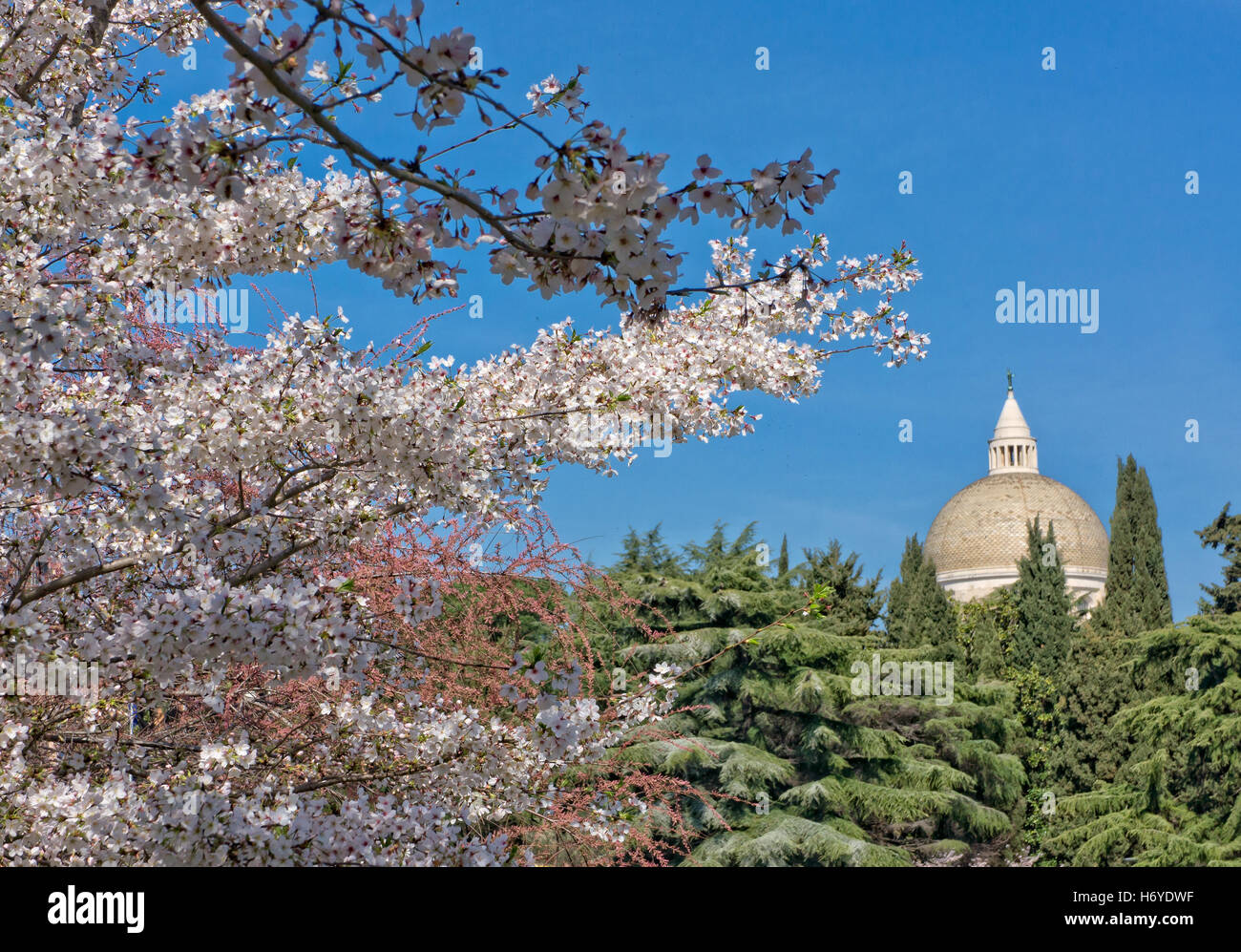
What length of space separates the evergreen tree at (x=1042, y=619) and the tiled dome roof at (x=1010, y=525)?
28247 mm

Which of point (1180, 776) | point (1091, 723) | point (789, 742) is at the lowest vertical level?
point (1180, 776)

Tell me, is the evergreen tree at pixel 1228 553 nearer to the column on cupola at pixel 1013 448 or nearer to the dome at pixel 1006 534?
the dome at pixel 1006 534

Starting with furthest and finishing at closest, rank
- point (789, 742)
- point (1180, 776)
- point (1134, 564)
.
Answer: point (1134, 564), point (1180, 776), point (789, 742)

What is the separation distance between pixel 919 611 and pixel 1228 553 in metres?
8.62

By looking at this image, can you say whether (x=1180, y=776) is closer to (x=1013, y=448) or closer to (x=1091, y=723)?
(x=1091, y=723)

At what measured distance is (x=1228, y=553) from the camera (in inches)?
1072

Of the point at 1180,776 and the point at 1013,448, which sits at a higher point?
the point at 1013,448

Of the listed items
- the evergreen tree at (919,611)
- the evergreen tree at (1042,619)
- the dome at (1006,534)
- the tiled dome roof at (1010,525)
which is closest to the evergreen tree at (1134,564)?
the evergreen tree at (1042,619)

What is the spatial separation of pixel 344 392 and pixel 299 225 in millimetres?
793

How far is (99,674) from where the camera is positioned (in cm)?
334

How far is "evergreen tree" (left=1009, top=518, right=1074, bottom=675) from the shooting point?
25.4 meters

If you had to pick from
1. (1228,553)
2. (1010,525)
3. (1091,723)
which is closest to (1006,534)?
(1010,525)
